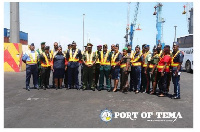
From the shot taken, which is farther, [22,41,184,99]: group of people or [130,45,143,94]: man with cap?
[130,45,143,94]: man with cap

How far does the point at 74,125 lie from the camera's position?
4762 millimetres

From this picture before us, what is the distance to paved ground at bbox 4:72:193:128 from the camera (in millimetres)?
4893

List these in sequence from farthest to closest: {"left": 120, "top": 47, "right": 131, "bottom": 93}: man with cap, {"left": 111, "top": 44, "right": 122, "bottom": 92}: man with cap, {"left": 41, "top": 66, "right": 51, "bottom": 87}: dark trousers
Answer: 1. {"left": 41, "top": 66, "right": 51, "bottom": 87}: dark trousers
2. {"left": 111, "top": 44, "right": 122, "bottom": 92}: man with cap
3. {"left": 120, "top": 47, "right": 131, "bottom": 93}: man with cap

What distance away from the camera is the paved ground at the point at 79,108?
4.89 metres

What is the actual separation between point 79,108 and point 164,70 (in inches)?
140

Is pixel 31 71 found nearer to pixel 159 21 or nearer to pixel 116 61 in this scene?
pixel 116 61

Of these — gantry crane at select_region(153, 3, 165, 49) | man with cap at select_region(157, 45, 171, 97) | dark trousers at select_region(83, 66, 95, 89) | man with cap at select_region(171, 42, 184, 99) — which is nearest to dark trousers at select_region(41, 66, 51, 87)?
dark trousers at select_region(83, 66, 95, 89)

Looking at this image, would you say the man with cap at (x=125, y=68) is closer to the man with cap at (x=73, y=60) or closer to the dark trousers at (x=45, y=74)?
the man with cap at (x=73, y=60)

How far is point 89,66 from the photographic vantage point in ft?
29.3

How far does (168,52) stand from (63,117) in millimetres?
4490

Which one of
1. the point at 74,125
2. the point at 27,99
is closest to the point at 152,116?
the point at 74,125

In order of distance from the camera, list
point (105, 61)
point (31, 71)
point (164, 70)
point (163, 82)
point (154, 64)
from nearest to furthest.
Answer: point (164, 70), point (163, 82), point (154, 64), point (105, 61), point (31, 71)

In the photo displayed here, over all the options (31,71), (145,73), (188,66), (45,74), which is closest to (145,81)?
(145,73)

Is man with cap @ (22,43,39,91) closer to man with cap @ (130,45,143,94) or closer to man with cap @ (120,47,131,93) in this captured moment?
man with cap @ (120,47,131,93)
